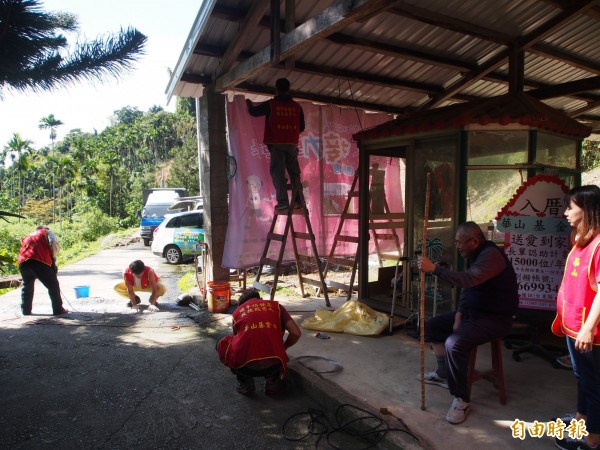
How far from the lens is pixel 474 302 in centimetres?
330

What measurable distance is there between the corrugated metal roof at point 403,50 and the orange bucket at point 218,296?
285 cm

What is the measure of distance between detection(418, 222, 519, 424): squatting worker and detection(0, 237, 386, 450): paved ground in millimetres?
931

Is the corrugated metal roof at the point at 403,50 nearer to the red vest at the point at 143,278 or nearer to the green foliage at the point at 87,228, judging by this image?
the red vest at the point at 143,278

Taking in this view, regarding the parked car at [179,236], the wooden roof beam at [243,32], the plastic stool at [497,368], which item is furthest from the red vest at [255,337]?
the parked car at [179,236]

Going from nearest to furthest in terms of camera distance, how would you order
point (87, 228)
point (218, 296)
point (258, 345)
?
point (258, 345)
point (218, 296)
point (87, 228)

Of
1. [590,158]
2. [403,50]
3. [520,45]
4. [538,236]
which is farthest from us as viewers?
[590,158]

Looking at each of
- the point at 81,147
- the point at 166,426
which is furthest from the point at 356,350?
the point at 81,147

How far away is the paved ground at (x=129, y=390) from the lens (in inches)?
126

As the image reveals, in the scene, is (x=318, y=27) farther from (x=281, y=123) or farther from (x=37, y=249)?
(x=37, y=249)

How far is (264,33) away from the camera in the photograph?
17.6 ft

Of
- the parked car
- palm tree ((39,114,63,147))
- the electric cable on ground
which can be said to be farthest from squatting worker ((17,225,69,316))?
palm tree ((39,114,63,147))

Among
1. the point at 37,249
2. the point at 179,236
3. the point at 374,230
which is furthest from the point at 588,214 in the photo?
the point at 179,236

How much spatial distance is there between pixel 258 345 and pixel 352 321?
1930mm

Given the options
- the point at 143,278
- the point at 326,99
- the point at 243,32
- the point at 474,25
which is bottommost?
the point at 143,278
